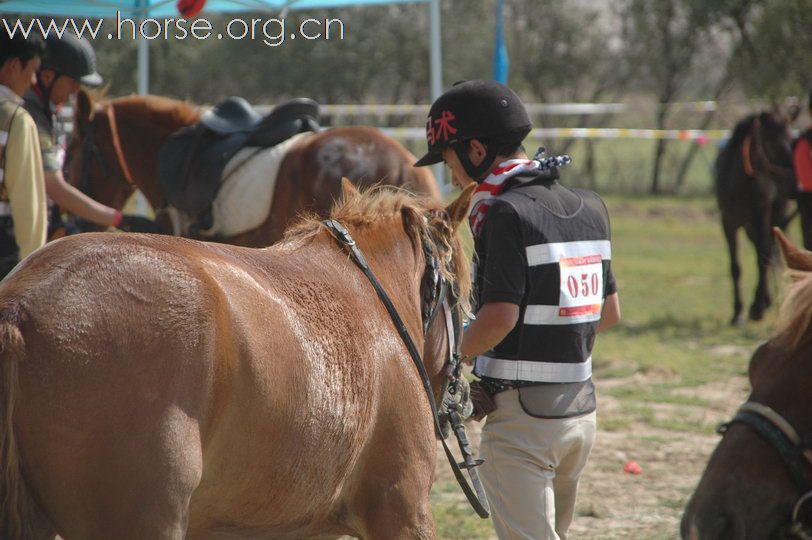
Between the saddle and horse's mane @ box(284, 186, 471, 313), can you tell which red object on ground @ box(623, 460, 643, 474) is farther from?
the saddle

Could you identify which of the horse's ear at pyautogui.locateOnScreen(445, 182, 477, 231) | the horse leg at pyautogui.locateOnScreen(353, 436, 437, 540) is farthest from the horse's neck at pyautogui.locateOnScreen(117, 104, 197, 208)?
the horse leg at pyautogui.locateOnScreen(353, 436, 437, 540)

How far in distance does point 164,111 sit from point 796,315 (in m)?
5.78

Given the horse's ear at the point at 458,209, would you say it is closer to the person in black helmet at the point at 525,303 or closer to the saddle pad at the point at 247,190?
the person in black helmet at the point at 525,303

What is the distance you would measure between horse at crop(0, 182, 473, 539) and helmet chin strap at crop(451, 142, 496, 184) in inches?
14.7

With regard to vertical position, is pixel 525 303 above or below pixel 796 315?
below

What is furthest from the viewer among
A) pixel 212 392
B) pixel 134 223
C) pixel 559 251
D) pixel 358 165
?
pixel 358 165

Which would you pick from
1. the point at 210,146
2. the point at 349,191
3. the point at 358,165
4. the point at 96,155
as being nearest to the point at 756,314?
the point at 358,165

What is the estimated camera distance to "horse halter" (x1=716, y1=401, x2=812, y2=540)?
1.96 m

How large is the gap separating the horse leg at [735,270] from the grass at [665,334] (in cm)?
12

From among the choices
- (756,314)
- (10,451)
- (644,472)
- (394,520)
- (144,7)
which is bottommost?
(756,314)

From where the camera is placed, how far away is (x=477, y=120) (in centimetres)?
315

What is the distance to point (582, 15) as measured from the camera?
25875mm

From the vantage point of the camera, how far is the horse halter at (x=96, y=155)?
22.5 feet

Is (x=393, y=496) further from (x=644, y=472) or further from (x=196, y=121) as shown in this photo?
(x=196, y=121)
